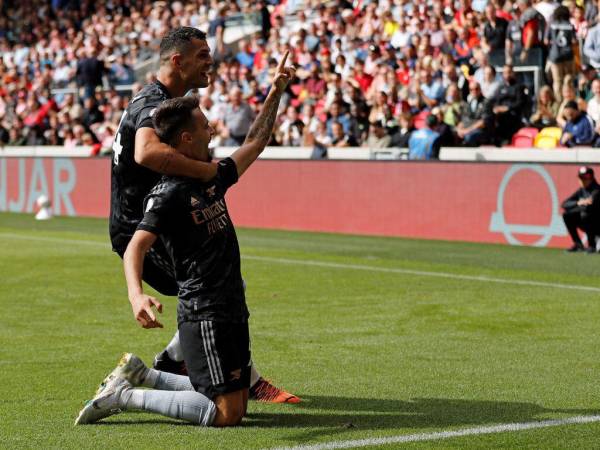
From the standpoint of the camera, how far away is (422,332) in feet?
31.2

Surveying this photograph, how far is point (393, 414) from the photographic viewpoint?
650cm

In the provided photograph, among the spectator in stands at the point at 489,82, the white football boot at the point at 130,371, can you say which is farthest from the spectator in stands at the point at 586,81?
the white football boot at the point at 130,371

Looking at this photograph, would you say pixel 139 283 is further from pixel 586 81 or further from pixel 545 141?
pixel 586 81

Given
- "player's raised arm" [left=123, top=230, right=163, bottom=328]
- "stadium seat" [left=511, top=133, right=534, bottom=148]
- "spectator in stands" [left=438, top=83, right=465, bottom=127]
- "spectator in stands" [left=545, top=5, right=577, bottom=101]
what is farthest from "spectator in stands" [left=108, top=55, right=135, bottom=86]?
"player's raised arm" [left=123, top=230, right=163, bottom=328]

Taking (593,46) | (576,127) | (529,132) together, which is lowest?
(529,132)

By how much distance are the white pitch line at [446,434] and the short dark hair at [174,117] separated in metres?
1.64

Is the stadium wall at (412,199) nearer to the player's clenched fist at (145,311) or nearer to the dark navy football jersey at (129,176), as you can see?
the dark navy football jersey at (129,176)

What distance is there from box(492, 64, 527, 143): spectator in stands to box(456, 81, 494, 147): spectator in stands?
19cm

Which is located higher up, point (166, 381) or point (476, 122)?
point (476, 122)

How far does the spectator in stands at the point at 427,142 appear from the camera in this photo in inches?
740

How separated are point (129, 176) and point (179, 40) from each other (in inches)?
31.9

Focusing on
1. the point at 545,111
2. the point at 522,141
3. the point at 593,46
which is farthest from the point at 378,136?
the point at 593,46

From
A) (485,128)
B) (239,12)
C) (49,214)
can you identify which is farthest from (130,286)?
(239,12)

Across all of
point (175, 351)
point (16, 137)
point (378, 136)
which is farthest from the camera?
point (16, 137)
